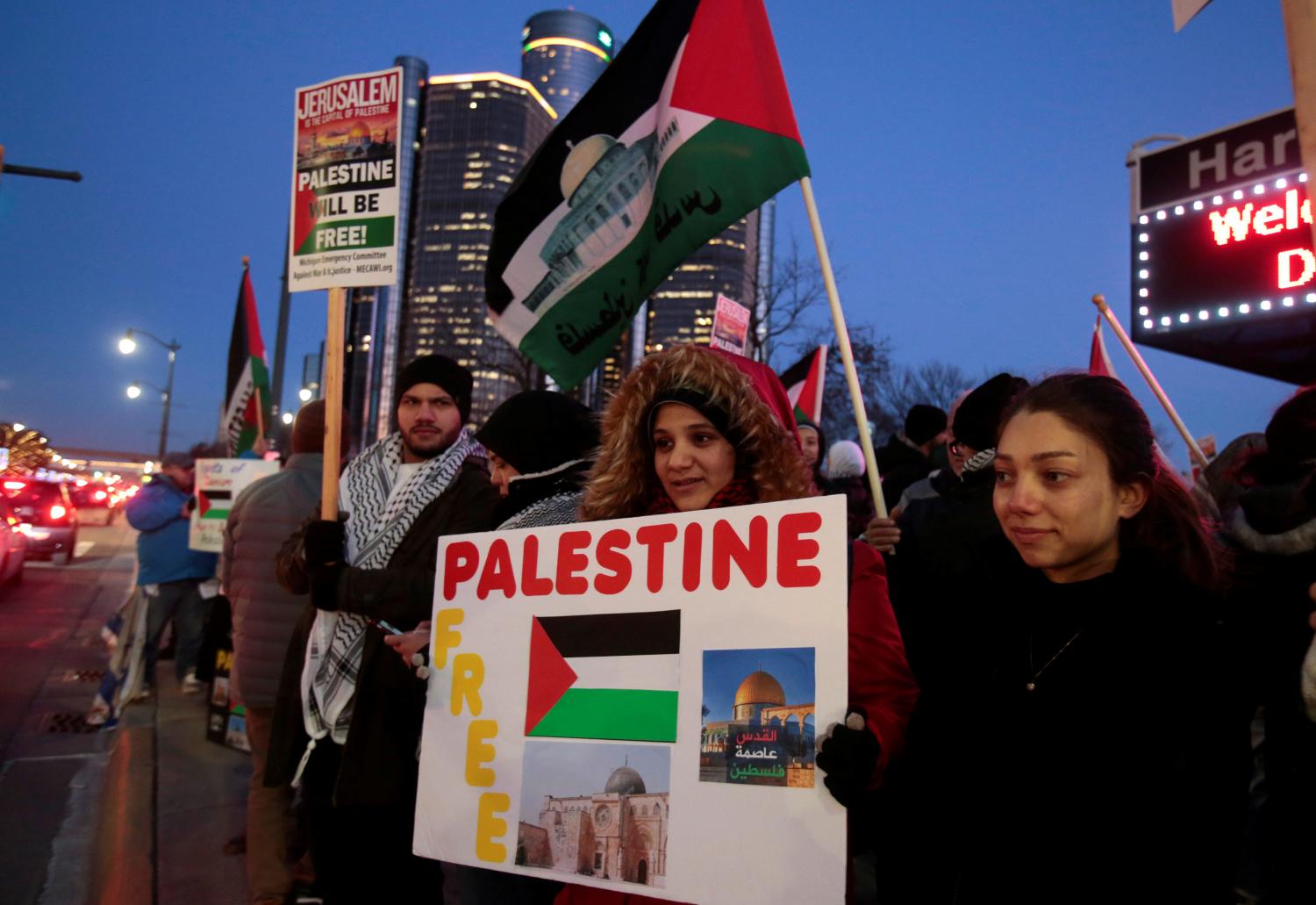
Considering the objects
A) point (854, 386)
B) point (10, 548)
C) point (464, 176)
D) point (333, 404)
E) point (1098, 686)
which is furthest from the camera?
point (464, 176)

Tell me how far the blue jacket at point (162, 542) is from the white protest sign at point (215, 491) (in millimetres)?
595

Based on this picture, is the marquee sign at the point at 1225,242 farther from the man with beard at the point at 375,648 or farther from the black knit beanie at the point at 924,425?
the man with beard at the point at 375,648

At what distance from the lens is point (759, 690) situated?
6.20ft

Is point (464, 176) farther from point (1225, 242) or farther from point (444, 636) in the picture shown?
point (444, 636)

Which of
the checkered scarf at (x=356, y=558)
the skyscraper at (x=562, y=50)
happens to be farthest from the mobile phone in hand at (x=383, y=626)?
the skyscraper at (x=562, y=50)

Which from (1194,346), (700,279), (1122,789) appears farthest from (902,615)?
(700,279)

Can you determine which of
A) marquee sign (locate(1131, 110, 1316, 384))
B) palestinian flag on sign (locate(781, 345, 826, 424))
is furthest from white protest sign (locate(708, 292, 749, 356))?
marquee sign (locate(1131, 110, 1316, 384))

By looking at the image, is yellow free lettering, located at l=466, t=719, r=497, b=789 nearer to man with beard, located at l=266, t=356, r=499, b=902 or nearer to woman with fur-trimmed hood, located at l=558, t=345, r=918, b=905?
woman with fur-trimmed hood, located at l=558, t=345, r=918, b=905

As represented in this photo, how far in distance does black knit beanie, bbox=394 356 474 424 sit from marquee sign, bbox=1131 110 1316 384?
8597mm

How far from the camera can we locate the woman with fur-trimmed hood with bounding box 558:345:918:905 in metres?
2.05

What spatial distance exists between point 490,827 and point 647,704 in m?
0.56

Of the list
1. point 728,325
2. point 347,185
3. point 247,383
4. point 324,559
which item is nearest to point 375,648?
point 324,559

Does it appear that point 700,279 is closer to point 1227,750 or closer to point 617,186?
point 617,186

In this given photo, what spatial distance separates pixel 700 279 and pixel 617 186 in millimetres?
28102
